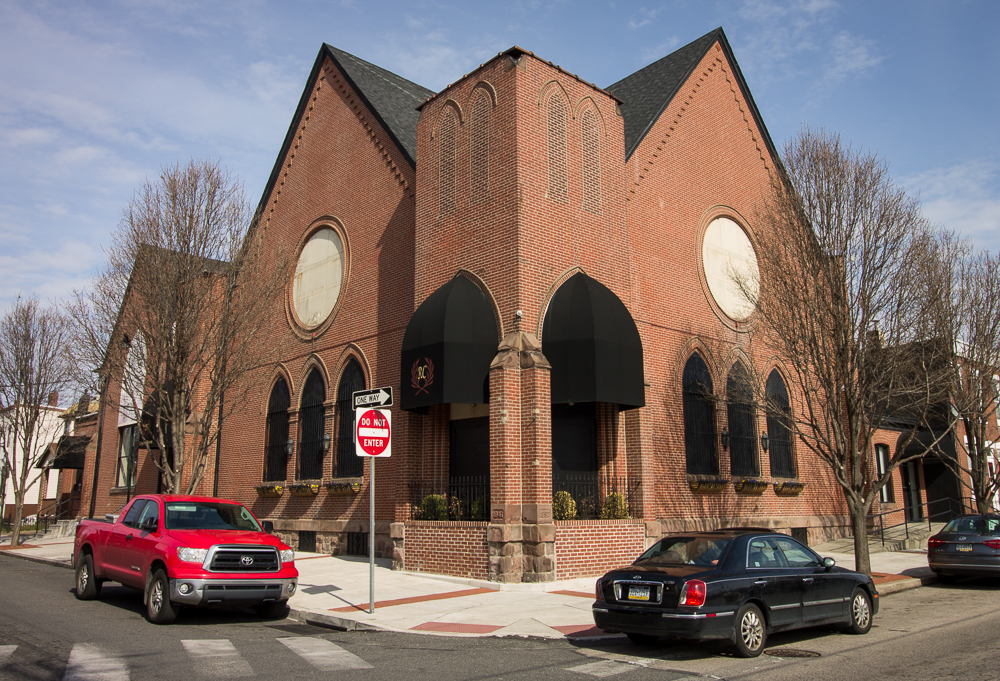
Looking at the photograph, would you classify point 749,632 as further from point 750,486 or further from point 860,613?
point 750,486

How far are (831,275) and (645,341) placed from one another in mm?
4473

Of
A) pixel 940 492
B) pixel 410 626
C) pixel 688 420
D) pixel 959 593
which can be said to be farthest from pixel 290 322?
pixel 940 492

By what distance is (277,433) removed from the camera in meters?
23.2

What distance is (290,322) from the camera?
23562mm

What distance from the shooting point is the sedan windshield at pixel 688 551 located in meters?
8.70

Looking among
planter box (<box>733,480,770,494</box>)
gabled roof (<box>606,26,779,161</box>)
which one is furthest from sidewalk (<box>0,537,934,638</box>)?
gabled roof (<box>606,26,779,161</box>)

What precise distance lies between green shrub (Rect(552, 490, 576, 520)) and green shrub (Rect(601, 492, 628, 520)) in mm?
1227

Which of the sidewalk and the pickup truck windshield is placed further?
the pickup truck windshield

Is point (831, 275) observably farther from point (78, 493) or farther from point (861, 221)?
point (78, 493)

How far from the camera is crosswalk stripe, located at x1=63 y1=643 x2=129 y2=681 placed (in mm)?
6847

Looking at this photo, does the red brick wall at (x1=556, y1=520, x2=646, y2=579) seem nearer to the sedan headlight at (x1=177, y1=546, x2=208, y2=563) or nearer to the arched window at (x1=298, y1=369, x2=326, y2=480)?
the sedan headlight at (x1=177, y1=546, x2=208, y2=563)

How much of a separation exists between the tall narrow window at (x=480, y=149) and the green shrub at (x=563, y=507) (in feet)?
20.9

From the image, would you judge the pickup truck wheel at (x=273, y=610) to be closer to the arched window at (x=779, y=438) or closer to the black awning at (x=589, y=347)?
the black awning at (x=589, y=347)

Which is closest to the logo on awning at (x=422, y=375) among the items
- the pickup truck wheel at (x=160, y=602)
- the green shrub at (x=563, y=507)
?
the green shrub at (x=563, y=507)
